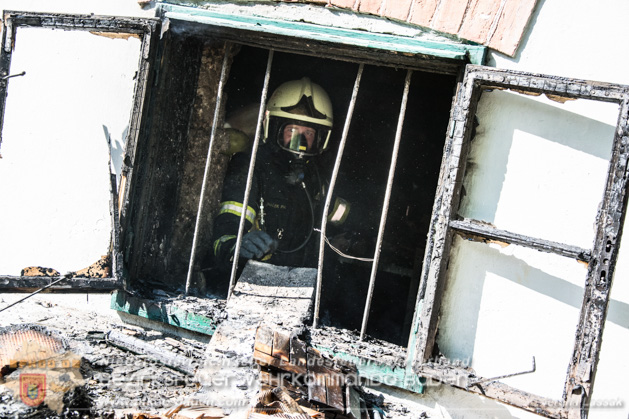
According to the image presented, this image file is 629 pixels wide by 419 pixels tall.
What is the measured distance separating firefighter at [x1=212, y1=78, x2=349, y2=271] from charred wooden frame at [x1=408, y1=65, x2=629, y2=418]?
57.1 inches

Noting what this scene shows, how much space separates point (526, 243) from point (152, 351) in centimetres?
186

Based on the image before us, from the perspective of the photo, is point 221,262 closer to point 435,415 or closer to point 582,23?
point 435,415

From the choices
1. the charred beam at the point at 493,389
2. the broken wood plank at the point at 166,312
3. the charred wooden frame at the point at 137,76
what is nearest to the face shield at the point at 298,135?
the charred wooden frame at the point at 137,76

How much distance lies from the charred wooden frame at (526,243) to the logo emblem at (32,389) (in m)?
1.60

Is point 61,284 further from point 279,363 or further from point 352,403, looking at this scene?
point 352,403

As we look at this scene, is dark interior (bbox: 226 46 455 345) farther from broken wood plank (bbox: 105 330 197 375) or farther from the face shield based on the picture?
broken wood plank (bbox: 105 330 197 375)

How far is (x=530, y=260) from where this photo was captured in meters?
2.50

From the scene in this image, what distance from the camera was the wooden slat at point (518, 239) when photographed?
2217 mm

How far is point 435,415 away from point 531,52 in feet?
5.74

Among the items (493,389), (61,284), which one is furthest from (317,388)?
(61,284)

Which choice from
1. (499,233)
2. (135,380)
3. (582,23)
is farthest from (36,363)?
(582,23)

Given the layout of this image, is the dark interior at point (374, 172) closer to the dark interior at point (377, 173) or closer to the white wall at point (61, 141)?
the dark interior at point (377, 173)

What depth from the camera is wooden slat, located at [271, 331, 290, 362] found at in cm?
246

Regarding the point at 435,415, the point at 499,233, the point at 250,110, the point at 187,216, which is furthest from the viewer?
the point at 250,110
